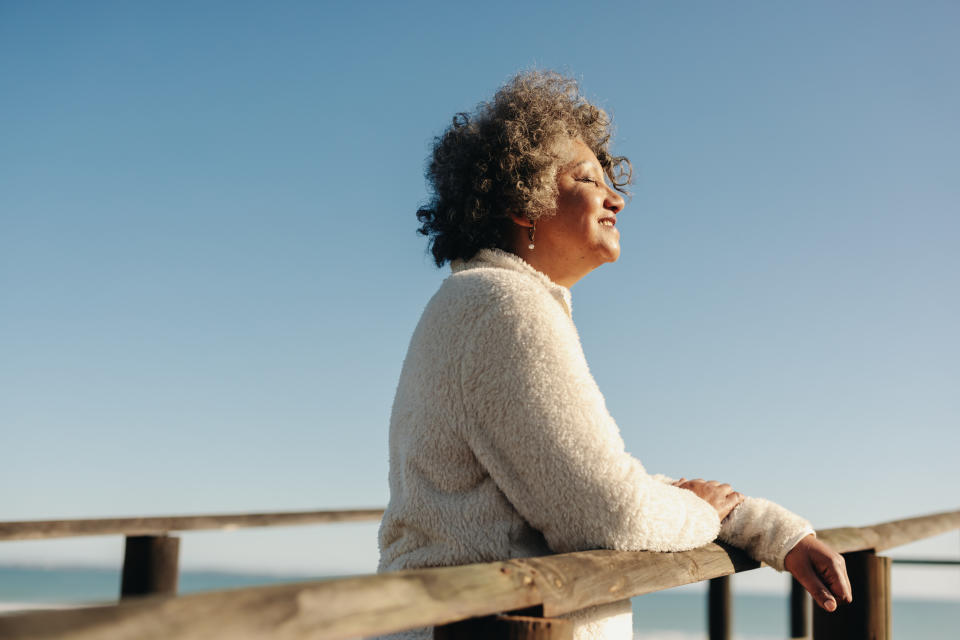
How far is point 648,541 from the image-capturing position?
1.28m

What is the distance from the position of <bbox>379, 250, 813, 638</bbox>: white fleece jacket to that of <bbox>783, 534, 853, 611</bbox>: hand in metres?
0.22

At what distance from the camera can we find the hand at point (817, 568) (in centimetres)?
151

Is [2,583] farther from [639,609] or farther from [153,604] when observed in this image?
[153,604]

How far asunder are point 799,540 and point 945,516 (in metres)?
1.72

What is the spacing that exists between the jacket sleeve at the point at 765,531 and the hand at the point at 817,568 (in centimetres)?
2

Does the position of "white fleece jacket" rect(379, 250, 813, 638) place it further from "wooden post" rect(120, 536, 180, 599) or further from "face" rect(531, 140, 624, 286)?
"wooden post" rect(120, 536, 180, 599)

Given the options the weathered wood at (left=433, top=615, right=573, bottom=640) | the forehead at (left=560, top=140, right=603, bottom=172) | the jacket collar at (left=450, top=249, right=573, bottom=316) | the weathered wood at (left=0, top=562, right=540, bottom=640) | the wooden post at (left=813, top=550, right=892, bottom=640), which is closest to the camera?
the weathered wood at (left=0, top=562, right=540, bottom=640)

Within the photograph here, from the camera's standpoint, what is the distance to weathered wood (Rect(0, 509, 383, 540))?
2.39 m

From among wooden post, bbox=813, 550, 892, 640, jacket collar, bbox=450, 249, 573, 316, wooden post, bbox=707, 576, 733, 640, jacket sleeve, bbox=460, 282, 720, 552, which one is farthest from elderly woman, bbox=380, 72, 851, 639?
wooden post, bbox=707, 576, 733, 640

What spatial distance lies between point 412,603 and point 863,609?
1.85 meters

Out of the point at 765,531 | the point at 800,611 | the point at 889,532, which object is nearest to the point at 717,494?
the point at 765,531

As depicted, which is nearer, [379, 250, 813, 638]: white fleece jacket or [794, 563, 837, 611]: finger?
[379, 250, 813, 638]: white fleece jacket

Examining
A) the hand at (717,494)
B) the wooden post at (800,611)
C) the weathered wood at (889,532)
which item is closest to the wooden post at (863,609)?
the weathered wood at (889,532)

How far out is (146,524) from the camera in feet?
8.59
